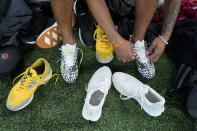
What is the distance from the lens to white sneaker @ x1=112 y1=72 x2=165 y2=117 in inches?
34.0

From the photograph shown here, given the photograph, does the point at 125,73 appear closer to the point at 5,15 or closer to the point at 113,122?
the point at 113,122

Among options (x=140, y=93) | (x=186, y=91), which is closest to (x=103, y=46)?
(x=140, y=93)

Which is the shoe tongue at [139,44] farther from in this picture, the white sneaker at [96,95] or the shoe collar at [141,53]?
the white sneaker at [96,95]

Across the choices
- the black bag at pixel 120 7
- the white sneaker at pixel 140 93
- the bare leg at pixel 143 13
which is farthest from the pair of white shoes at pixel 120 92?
the black bag at pixel 120 7

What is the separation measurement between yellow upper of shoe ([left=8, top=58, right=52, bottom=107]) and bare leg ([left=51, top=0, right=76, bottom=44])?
259 mm

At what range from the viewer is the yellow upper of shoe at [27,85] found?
3.10ft

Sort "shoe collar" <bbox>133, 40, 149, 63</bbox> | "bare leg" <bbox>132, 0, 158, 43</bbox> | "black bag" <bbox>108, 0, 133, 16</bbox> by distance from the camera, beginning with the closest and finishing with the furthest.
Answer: "bare leg" <bbox>132, 0, 158, 43</bbox>
"shoe collar" <bbox>133, 40, 149, 63</bbox>
"black bag" <bbox>108, 0, 133, 16</bbox>

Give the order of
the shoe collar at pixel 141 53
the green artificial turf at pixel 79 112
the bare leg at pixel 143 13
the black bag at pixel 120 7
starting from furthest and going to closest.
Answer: the black bag at pixel 120 7, the shoe collar at pixel 141 53, the green artificial turf at pixel 79 112, the bare leg at pixel 143 13

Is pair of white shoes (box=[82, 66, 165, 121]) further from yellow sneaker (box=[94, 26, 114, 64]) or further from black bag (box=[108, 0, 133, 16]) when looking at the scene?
black bag (box=[108, 0, 133, 16])

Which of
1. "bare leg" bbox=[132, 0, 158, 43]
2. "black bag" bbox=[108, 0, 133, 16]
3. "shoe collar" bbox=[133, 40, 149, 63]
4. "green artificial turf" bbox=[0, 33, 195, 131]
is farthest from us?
"black bag" bbox=[108, 0, 133, 16]

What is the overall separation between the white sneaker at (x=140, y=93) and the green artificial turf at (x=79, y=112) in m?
0.05

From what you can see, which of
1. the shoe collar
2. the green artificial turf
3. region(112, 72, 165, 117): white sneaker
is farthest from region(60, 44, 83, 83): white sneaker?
the shoe collar

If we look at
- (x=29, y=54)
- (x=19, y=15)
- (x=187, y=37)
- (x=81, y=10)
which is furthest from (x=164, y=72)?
(x=19, y=15)

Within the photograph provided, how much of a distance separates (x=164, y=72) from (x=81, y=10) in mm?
859
